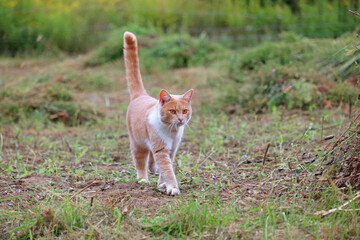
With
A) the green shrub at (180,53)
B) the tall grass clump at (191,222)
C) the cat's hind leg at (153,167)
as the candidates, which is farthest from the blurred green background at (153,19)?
the tall grass clump at (191,222)

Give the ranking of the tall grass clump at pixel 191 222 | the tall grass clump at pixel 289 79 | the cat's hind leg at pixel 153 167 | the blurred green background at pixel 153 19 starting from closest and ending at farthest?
1. the tall grass clump at pixel 191 222
2. the cat's hind leg at pixel 153 167
3. the tall grass clump at pixel 289 79
4. the blurred green background at pixel 153 19

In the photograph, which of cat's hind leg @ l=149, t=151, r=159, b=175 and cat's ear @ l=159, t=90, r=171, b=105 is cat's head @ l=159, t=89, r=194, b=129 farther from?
cat's hind leg @ l=149, t=151, r=159, b=175

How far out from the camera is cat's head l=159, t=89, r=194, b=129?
11.6ft

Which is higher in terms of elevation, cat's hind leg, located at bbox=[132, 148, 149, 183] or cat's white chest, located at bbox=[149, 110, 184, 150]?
cat's white chest, located at bbox=[149, 110, 184, 150]

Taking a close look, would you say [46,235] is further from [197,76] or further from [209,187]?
[197,76]

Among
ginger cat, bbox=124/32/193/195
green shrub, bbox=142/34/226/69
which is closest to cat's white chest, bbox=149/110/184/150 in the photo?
ginger cat, bbox=124/32/193/195

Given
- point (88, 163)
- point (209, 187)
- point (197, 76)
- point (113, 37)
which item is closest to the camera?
point (209, 187)

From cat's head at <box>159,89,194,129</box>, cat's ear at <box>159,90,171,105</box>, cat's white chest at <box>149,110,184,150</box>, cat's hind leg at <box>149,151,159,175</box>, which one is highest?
cat's ear at <box>159,90,171,105</box>

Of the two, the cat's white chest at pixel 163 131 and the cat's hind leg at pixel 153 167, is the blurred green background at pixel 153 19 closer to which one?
the cat's hind leg at pixel 153 167

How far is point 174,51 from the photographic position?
9.56m

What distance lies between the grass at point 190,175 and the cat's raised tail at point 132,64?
0.80 m

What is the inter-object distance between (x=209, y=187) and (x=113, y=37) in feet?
24.7

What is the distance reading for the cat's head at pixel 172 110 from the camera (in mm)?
3549

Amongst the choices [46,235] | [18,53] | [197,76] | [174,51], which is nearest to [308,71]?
[197,76]
